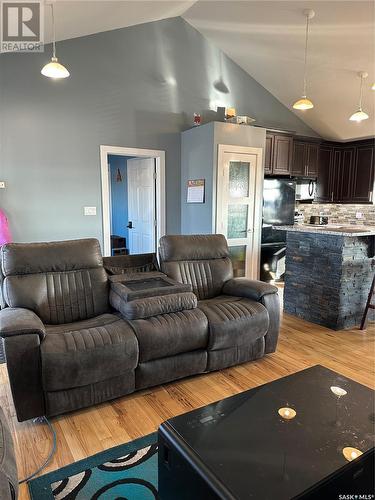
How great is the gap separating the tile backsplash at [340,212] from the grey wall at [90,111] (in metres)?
2.58

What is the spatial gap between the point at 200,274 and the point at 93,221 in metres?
2.10

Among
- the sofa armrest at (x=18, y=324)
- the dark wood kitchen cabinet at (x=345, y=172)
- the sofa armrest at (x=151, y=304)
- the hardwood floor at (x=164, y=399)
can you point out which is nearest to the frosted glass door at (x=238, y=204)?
the hardwood floor at (x=164, y=399)

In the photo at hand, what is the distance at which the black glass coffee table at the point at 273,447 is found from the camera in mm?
1157

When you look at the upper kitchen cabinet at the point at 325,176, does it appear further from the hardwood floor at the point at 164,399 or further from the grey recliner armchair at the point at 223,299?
the grey recliner armchair at the point at 223,299

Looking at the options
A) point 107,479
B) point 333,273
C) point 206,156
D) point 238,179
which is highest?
point 206,156

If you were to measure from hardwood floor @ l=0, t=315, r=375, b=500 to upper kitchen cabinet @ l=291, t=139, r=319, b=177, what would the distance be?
3.30 meters

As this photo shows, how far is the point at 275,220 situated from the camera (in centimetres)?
539

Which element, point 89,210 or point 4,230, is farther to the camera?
point 89,210

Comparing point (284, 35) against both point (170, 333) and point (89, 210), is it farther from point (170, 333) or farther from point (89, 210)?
point (170, 333)

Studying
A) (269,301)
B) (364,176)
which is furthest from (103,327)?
(364,176)

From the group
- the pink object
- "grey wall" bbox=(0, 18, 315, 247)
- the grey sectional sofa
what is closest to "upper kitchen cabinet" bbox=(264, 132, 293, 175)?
"grey wall" bbox=(0, 18, 315, 247)

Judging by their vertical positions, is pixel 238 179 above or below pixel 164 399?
above

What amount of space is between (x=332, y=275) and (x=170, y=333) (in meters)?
2.05

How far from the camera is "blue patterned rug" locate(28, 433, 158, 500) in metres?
1.58
